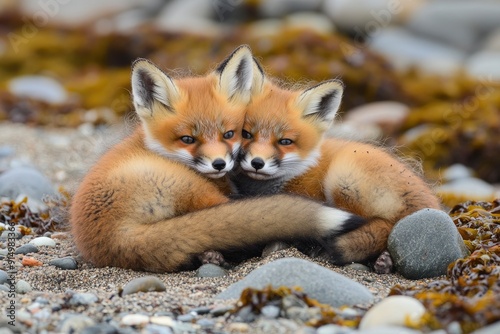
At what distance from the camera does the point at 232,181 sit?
5.54 metres

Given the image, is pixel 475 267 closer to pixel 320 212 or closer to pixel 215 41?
pixel 320 212

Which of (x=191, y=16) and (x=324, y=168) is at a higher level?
(x=324, y=168)

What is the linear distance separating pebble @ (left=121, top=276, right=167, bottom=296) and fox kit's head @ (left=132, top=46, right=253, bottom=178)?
1114 mm

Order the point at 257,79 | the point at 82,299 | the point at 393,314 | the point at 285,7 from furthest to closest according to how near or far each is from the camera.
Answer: the point at 285,7, the point at 257,79, the point at 82,299, the point at 393,314

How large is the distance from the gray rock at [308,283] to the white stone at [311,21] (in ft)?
48.7

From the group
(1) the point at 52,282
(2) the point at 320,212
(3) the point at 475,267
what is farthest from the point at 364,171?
(1) the point at 52,282

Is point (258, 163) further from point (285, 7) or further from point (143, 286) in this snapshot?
point (285, 7)

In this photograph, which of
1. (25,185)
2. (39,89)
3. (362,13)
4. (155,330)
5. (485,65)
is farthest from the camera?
(362,13)

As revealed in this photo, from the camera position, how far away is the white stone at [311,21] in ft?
61.2

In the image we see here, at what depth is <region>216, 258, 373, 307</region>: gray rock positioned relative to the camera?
392 centimetres

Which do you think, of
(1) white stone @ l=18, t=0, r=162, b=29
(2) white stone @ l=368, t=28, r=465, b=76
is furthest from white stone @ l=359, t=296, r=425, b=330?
(1) white stone @ l=18, t=0, r=162, b=29

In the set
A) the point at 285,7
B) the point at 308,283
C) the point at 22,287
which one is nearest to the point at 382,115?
the point at 285,7

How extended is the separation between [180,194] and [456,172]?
20.8 ft

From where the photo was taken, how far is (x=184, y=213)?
494 centimetres
